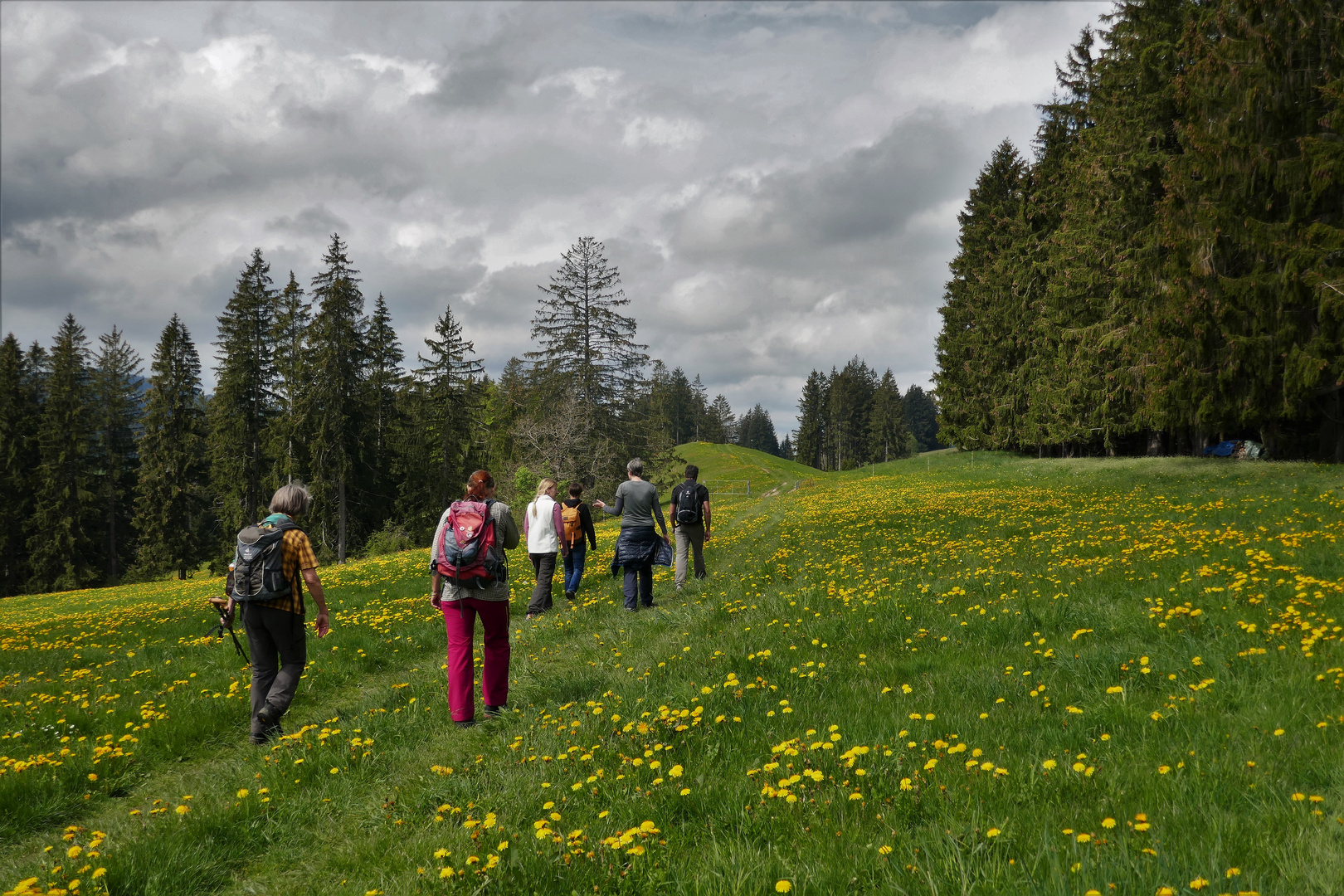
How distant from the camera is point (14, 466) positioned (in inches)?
1710

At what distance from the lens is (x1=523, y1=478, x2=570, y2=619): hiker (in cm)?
1109

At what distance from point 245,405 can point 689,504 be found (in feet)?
129

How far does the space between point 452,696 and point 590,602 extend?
18.0 ft

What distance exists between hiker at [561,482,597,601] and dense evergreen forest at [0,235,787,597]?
2538cm

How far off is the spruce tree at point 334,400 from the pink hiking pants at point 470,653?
118 ft

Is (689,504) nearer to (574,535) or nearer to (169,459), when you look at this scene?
(574,535)

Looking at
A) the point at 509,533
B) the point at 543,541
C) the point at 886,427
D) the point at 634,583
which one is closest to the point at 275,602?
the point at 509,533

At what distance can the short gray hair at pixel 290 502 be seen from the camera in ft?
20.3

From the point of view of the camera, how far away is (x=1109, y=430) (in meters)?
30.8

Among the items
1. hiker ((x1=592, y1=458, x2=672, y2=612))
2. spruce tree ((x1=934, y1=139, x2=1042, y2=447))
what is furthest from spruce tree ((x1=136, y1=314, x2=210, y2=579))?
spruce tree ((x1=934, y1=139, x2=1042, y2=447))

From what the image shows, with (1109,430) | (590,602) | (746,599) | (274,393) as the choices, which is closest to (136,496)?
(274,393)

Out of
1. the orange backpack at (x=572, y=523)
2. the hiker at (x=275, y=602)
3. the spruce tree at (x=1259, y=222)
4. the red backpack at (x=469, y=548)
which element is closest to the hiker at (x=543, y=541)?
the orange backpack at (x=572, y=523)

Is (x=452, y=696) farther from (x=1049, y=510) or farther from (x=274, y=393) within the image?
(x=274, y=393)

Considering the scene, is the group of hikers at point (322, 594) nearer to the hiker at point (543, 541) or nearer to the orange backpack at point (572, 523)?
the hiker at point (543, 541)
